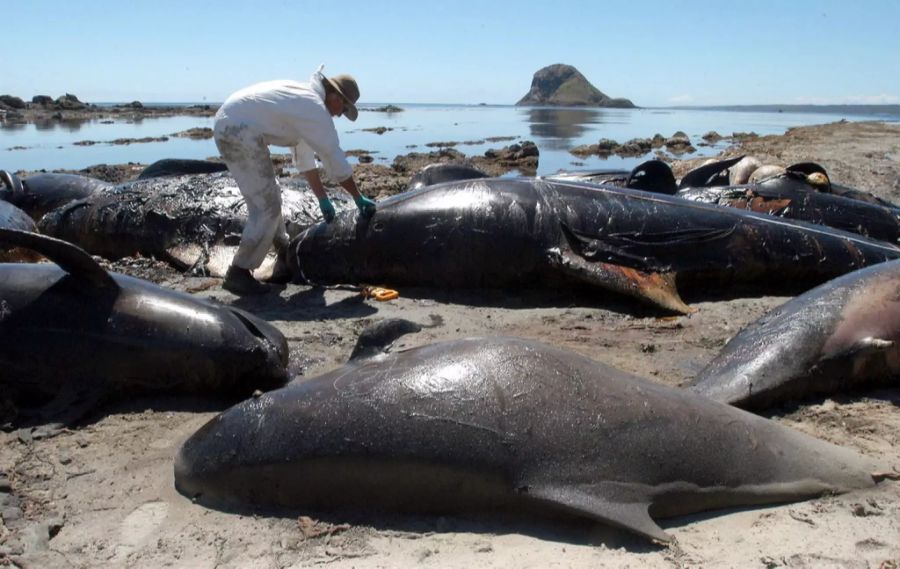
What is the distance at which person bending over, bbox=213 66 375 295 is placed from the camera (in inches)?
270

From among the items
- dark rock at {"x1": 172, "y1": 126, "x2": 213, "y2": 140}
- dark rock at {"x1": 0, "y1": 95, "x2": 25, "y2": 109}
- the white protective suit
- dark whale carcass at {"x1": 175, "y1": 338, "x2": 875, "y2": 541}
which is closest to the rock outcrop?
dark rock at {"x1": 0, "y1": 95, "x2": 25, "y2": 109}

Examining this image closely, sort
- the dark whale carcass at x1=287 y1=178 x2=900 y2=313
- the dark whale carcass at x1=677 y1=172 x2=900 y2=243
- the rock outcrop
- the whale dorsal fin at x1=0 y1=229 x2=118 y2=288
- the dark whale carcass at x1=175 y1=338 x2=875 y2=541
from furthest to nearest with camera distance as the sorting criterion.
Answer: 1. the rock outcrop
2. the dark whale carcass at x1=677 y1=172 x2=900 y2=243
3. the dark whale carcass at x1=287 y1=178 x2=900 y2=313
4. the whale dorsal fin at x1=0 y1=229 x2=118 y2=288
5. the dark whale carcass at x1=175 y1=338 x2=875 y2=541

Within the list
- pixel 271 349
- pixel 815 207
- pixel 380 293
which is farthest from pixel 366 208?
pixel 815 207

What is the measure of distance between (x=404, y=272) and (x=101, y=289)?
2.92m

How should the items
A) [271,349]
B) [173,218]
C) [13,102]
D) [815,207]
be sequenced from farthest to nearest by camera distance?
Result: [13,102]
[173,218]
[815,207]
[271,349]

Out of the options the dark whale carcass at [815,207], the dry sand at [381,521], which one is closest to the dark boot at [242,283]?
the dry sand at [381,521]

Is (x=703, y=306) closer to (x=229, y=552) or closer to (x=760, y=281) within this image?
(x=760, y=281)

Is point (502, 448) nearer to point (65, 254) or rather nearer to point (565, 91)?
point (65, 254)

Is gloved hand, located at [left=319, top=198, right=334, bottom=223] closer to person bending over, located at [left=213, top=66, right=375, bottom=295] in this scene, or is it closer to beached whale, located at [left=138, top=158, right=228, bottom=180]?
person bending over, located at [left=213, top=66, right=375, bottom=295]

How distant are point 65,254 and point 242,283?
7.96ft

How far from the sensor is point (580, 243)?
695 centimetres

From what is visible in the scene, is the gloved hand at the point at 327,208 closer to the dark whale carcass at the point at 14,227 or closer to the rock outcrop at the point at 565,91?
the dark whale carcass at the point at 14,227

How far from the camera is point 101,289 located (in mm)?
4949

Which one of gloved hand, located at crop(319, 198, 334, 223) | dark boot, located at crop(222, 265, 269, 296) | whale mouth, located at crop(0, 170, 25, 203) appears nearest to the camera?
dark boot, located at crop(222, 265, 269, 296)
